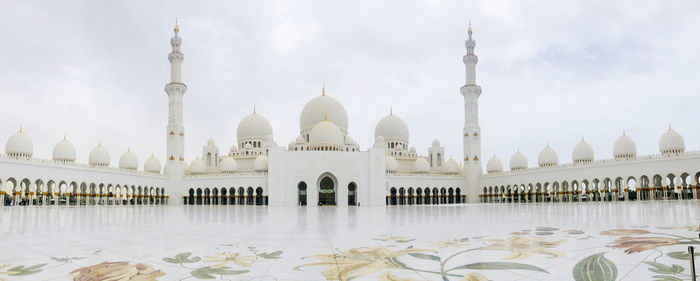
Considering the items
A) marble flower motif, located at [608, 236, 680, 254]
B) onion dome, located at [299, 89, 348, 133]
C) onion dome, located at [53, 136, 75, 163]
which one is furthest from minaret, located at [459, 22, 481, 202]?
marble flower motif, located at [608, 236, 680, 254]

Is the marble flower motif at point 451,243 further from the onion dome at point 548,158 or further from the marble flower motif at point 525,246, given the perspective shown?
the onion dome at point 548,158

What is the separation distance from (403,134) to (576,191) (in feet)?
58.6

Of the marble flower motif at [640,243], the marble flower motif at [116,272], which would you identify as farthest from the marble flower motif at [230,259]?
the marble flower motif at [640,243]

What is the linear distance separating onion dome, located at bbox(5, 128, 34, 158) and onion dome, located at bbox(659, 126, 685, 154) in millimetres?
42765

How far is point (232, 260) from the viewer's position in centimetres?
390

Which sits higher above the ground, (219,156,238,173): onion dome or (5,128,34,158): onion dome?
(5,128,34,158): onion dome

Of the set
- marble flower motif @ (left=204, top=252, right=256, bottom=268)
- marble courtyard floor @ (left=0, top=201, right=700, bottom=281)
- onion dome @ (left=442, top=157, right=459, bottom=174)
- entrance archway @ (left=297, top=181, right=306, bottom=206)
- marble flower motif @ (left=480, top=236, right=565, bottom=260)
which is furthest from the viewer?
onion dome @ (left=442, top=157, right=459, bottom=174)

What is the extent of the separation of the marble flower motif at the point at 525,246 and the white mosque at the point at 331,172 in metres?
28.1

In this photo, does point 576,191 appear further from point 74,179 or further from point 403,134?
point 74,179

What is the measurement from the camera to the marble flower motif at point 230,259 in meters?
3.72

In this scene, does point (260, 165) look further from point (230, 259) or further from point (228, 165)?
point (230, 259)

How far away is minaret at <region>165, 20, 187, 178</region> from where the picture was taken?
38312 millimetres

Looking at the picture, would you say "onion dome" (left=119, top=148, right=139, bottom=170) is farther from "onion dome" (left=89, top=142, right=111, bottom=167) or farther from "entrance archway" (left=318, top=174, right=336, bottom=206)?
"entrance archway" (left=318, top=174, right=336, bottom=206)

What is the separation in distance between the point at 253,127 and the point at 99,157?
13.6m
